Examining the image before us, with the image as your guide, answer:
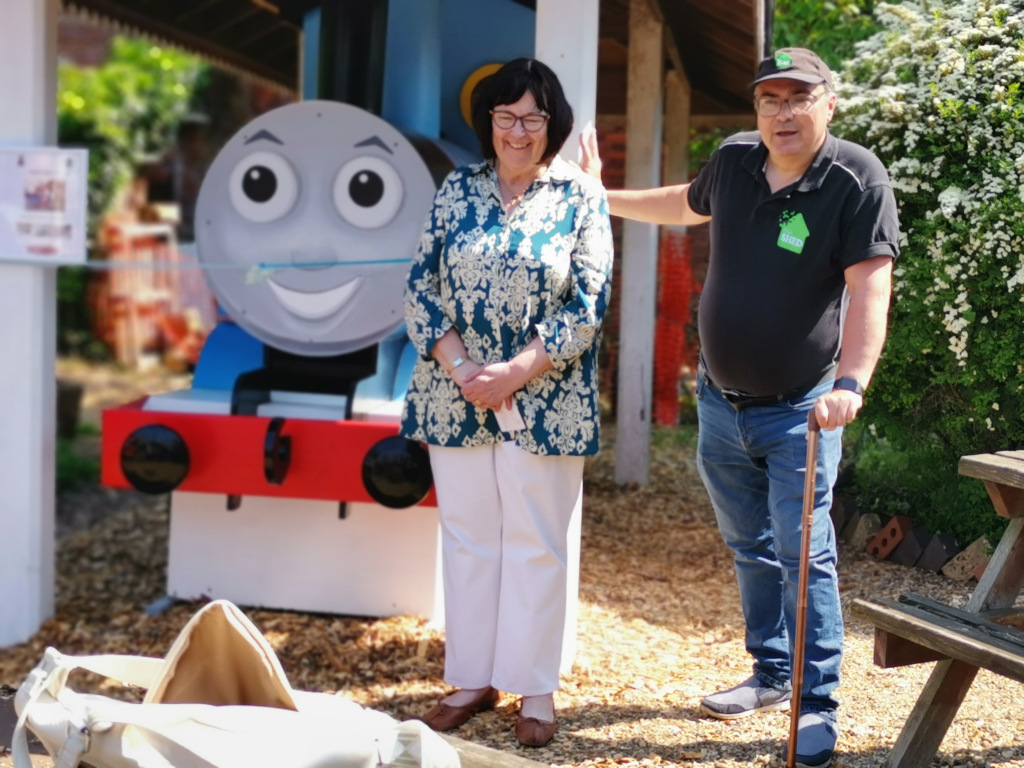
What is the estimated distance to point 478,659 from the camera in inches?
127

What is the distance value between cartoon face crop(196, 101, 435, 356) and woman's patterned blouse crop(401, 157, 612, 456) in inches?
36.3

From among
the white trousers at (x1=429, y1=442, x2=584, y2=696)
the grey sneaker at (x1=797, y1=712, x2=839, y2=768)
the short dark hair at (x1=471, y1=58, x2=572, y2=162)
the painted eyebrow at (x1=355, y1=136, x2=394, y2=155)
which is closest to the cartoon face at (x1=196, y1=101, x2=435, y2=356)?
the painted eyebrow at (x1=355, y1=136, x2=394, y2=155)

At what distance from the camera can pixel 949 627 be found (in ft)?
8.65

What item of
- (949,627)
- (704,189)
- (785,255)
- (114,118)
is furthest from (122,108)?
(949,627)

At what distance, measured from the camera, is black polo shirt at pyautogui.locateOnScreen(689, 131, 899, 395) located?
2662mm

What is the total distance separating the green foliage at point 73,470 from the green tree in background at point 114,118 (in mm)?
4640

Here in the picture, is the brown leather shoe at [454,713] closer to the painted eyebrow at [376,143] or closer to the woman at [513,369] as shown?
the woman at [513,369]

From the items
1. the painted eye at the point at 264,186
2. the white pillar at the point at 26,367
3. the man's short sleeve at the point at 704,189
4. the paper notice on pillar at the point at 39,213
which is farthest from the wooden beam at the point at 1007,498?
the white pillar at the point at 26,367

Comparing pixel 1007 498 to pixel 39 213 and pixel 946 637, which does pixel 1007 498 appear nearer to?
pixel 946 637

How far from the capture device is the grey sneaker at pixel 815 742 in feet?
9.29

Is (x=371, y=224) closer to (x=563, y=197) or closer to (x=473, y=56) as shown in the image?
(x=473, y=56)

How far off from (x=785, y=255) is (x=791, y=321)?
6.0 inches

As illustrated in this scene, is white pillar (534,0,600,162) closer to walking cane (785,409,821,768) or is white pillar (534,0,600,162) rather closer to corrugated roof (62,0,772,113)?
corrugated roof (62,0,772,113)

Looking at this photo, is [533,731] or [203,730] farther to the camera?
[533,731]
